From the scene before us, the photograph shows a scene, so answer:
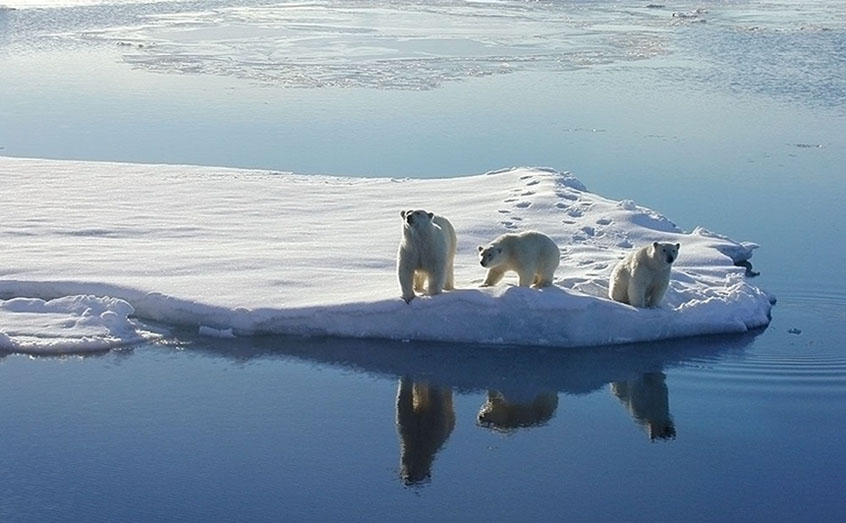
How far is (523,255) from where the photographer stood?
8.17 m

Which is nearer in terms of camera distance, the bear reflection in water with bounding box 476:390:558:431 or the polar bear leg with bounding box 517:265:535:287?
the bear reflection in water with bounding box 476:390:558:431

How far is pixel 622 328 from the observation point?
8.17 meters

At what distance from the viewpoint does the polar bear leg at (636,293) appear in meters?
8.21

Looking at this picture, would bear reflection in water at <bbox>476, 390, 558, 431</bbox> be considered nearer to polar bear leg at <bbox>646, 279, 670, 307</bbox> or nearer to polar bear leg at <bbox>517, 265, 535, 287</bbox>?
polar bear leg at <bbox>517, 265, 535, 287</bbox>

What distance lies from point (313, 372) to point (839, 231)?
20.6ft

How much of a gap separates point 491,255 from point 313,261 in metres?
2.02

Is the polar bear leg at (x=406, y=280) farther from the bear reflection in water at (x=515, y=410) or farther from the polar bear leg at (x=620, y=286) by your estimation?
the polar bear leg at (x=620, y=286)

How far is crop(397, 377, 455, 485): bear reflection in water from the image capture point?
252 inches

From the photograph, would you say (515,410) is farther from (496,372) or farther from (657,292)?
(657,292)

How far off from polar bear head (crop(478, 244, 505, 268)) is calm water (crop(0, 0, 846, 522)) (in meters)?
0.62

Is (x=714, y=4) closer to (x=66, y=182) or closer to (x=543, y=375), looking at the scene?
(x=66, y=182)

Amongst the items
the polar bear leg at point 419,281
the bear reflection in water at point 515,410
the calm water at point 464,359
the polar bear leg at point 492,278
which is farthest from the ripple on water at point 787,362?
the polar bear leg at point 419,281

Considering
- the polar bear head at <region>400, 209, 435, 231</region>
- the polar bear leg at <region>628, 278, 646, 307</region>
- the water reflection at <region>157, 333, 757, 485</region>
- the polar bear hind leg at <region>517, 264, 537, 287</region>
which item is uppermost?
the polar bear head at <region>400, 209, 435, 231</region>

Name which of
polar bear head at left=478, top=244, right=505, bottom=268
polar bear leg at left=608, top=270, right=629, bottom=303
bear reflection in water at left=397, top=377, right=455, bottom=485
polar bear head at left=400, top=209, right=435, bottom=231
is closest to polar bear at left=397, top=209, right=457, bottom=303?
polar bear head at left=400, top=209, right=435, bottom=231
